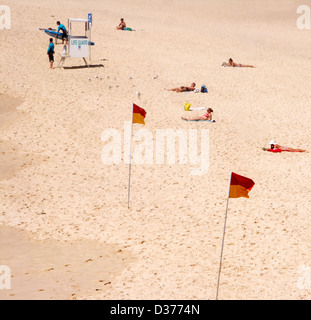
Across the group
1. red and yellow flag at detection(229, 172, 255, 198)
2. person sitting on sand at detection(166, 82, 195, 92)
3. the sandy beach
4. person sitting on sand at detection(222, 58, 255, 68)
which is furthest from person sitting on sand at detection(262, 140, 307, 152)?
person sitting on sand at detection(222, 58, 255, 68)

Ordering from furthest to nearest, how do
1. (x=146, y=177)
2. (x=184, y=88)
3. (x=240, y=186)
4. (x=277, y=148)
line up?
(x=184, y=88) < (x=277, y=148) < (x=146, y=177) < (x=240, y=186)

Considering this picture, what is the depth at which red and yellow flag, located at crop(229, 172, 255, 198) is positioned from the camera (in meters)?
8.41

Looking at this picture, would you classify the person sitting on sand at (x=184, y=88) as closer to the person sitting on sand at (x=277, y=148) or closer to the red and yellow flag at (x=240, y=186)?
the person sitting on sand at (x=277, y=148)

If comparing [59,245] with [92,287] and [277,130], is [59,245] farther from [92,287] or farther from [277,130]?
[277,130]

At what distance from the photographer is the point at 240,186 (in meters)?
8.49

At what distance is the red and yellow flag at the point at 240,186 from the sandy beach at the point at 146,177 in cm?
164

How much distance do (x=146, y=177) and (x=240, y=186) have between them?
5450 mm

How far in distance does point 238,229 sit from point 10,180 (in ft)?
20.8

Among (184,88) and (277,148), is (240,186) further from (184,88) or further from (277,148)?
(184,88)

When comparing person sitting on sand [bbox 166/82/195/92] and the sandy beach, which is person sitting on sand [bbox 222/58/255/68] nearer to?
the sandy beach

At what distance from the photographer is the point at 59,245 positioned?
1014 cm

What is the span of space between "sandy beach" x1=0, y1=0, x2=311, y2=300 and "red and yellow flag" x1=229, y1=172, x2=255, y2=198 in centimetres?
164

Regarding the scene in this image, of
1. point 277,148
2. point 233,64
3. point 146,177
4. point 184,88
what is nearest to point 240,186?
point 146,177

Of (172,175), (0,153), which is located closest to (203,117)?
(172,175)
